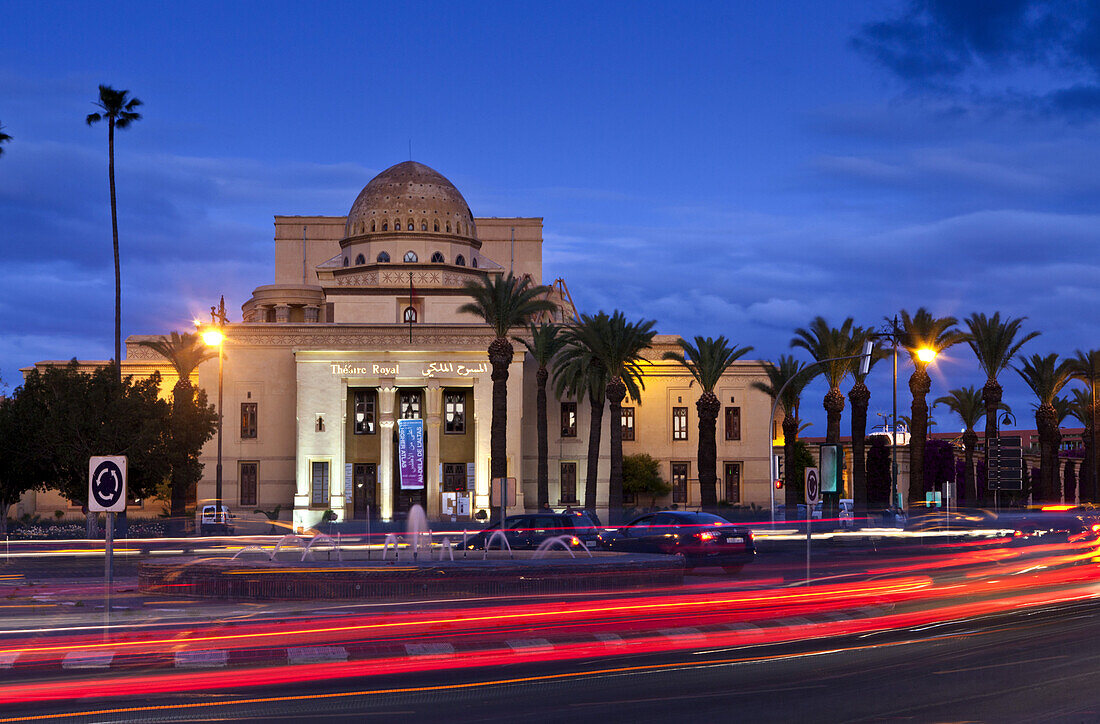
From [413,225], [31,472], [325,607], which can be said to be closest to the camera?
[325,607]

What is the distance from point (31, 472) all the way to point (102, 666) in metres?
35.4

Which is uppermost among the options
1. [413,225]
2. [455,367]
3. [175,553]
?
[413,225]

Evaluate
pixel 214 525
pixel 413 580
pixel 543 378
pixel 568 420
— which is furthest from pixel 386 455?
pixel 413 580

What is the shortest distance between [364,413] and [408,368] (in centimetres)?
378

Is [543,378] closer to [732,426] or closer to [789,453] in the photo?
[789,453]

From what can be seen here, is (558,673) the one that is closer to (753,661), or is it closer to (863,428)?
(753,661)

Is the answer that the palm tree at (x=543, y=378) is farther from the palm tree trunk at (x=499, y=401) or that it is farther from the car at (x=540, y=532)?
the car at (x=540, y=532)

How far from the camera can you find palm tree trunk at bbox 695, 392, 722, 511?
54.6 metres

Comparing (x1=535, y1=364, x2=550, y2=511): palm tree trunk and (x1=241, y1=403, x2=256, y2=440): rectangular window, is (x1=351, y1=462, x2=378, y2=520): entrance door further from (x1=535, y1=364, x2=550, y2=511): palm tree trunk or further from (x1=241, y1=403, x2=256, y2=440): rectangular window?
(x1=535, y1=364, x2=550, y2=511): palm tree trunk

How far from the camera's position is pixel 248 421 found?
62500 mm

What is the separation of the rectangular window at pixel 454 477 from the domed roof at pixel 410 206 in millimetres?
16539

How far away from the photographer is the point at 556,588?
1919 centimetres

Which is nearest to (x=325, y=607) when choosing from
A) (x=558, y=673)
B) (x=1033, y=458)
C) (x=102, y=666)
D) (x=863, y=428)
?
(x=102, y=666)

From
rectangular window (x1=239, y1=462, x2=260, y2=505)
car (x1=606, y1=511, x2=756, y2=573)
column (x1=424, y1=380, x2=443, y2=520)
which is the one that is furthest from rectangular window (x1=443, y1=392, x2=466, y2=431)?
car (x1=606, y1=511, x2=756, y2=573)
